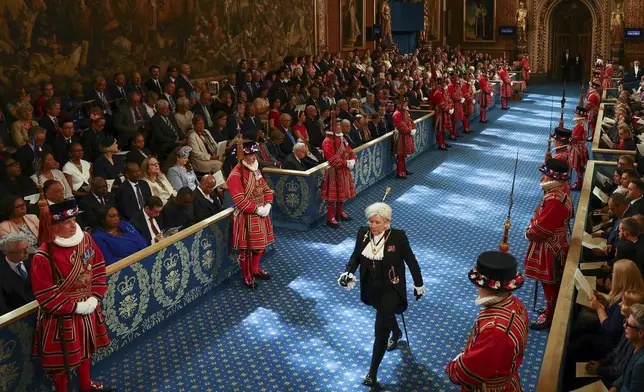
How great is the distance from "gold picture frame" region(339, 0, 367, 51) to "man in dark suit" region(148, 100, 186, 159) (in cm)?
1326

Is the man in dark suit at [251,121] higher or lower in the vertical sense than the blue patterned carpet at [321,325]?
higher

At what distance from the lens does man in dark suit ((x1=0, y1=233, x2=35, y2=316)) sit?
6359mm

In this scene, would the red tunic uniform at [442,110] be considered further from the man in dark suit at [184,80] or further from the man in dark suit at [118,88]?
the man in dark suit at [118,88]

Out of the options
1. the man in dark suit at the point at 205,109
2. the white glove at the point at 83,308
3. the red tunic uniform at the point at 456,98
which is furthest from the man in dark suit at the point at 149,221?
the red tunic uniform at the point at 456,98

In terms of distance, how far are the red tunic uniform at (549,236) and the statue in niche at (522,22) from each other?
30.0 m

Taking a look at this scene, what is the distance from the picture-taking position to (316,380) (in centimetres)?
660

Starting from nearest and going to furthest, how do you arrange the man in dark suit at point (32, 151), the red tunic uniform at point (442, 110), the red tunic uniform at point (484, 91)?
the man in dark suit at point (32, 151) < the red tunic uniform at point (442, 110) < the red tunic uniform at point (484, 91)

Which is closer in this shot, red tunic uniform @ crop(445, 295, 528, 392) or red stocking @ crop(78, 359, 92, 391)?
red tunic uniform @ crop(445, 295, 528, 392)

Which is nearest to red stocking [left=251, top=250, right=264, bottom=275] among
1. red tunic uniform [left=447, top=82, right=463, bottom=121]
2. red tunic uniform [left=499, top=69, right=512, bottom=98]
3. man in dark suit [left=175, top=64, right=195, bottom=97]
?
man in dark suit [left=175, top=64, right=195, bottom=97]

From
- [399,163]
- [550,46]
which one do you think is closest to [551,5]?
[550,46]

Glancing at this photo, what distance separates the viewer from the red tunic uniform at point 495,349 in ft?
14.8

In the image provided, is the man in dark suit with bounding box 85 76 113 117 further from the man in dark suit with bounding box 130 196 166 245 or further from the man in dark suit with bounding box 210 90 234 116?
the man in dark suit with bounding box 130 196 166 245

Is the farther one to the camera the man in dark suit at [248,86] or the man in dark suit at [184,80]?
the man in dark suit at [248,86]

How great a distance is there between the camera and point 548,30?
35.8m
